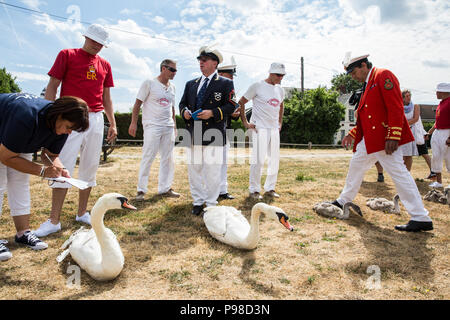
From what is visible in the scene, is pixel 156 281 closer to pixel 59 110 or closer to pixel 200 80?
pixel 59 110

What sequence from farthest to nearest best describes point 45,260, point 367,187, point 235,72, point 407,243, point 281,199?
1. point 367,187
2. point 235,72
3. point 281,199
4. point 407,243
5. point 45,260

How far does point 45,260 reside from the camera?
297cm

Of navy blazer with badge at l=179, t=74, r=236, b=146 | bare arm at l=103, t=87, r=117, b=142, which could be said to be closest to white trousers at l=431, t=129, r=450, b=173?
navy blazer with badge at l=179, t=74, r=236, b=146

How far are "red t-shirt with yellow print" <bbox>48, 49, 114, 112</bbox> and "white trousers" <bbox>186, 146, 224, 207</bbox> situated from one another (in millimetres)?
1547

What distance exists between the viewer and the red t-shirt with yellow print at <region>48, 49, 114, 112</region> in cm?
367

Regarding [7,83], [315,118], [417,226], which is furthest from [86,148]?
[315,118]

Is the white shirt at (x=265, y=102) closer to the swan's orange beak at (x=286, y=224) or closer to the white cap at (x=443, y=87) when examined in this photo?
the swan's orange beak at (x=286, y=224)

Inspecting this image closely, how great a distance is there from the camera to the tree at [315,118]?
28453 millimetres

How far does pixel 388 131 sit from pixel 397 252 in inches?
60.6

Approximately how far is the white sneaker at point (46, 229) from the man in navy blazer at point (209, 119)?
1872mm

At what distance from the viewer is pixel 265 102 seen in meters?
5.59

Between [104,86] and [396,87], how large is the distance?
405 centimetres

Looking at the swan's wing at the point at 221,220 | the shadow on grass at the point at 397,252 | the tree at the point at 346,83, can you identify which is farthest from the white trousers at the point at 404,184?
the tree at the point at 346,83

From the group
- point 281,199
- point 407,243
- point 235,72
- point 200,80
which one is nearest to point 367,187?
point 281,199
